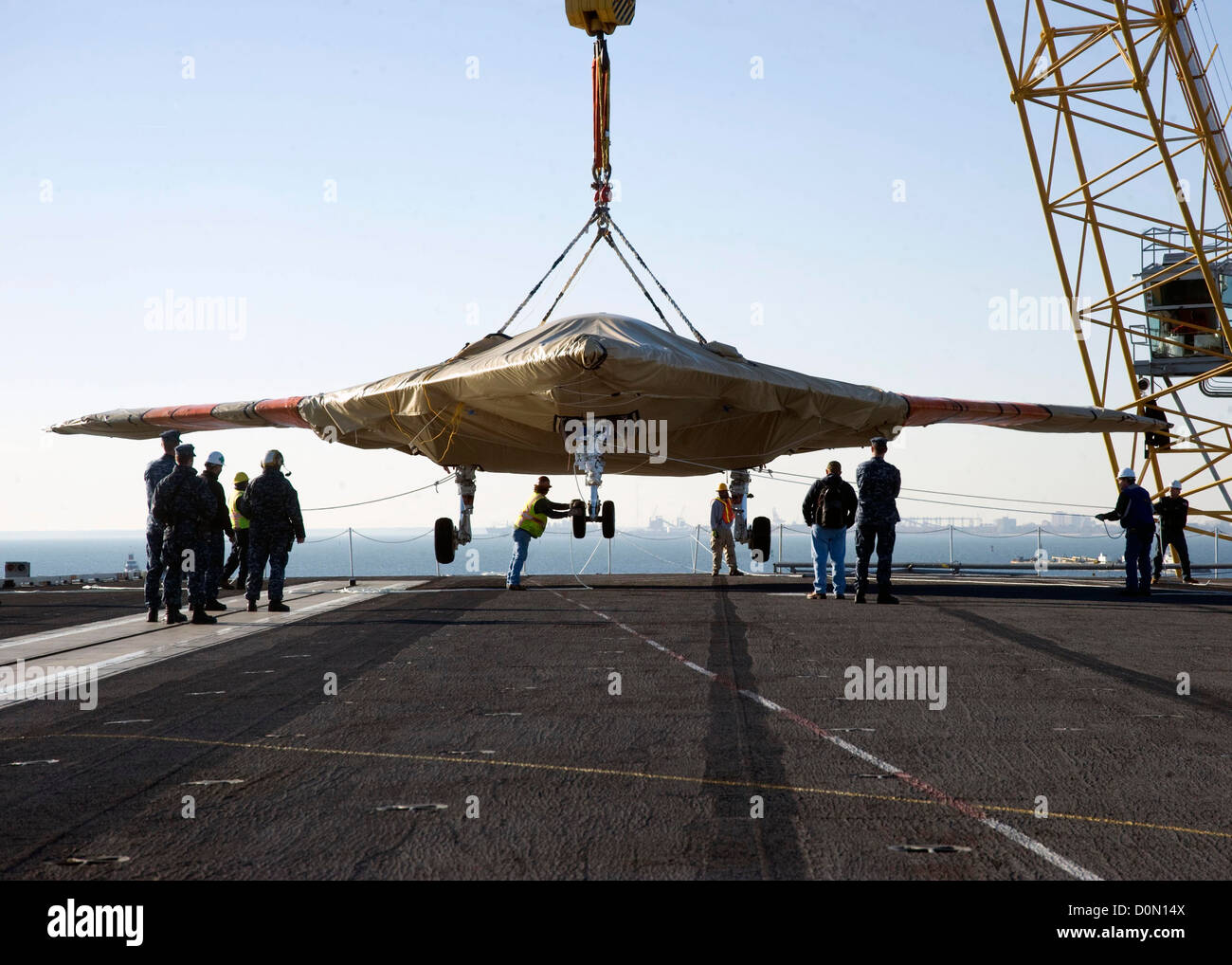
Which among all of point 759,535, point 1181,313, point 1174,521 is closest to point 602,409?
point 759,535

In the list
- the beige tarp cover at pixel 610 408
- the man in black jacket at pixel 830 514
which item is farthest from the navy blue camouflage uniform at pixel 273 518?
the man in black jacket at pixel 830 514

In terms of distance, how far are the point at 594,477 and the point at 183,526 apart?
617cm

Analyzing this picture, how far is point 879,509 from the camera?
50.4ft

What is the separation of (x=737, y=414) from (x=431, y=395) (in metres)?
5.40

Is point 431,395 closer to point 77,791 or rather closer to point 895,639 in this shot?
point 895,639

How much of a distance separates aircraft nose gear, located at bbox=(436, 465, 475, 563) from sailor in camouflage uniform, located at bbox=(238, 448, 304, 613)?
177 inches

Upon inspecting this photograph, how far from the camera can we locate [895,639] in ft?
36.1

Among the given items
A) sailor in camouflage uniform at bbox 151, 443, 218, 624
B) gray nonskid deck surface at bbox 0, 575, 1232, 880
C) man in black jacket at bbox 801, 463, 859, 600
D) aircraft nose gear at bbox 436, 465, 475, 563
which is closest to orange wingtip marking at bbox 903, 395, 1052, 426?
man in black jacket at bbox 801, 463, 859, 600

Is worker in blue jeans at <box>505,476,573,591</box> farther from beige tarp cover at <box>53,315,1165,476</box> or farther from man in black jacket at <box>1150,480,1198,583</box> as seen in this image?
man in black jacket at <box>1150,480,1198,583</box>

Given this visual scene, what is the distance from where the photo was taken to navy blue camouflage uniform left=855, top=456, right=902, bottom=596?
50.1 feet

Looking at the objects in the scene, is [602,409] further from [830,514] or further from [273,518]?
[273,518]

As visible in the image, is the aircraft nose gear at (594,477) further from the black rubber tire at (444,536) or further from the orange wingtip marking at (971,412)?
the orange wingtip marking at (971,412)

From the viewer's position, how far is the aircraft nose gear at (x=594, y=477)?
55.1ft
